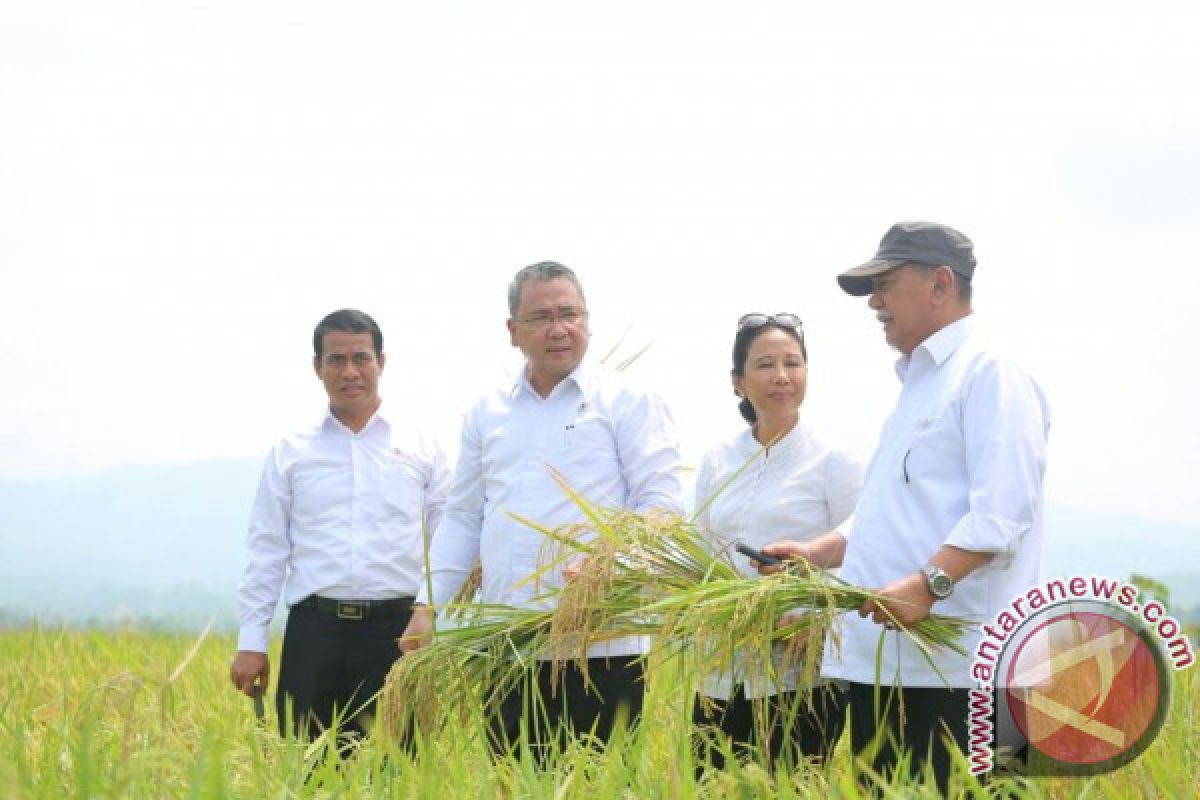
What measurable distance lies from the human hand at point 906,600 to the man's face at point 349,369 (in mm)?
2576

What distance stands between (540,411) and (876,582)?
1.35m

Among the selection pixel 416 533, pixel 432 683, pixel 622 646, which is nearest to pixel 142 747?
pixel 432 683

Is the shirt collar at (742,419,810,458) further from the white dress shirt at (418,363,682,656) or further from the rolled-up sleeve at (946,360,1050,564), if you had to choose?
the rolled-up sleeve at (946,360,1050,564)

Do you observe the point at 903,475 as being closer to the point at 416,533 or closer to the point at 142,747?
the point at 142,747

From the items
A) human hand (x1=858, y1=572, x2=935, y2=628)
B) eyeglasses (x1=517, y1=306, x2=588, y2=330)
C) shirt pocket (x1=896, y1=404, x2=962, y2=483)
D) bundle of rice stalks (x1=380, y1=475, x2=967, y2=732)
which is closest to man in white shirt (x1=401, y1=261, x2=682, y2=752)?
eyeglasses (x1=517, y1=306, x2=588, y2=330)

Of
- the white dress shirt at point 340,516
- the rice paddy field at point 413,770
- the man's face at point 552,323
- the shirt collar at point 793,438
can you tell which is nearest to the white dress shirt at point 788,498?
the shirt collar at point 793,438

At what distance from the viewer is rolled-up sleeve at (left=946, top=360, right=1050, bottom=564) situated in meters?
2.89

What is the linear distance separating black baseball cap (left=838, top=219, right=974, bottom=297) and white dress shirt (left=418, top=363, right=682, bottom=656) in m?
1.00

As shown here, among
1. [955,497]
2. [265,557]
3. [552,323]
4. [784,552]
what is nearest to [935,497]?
[955,497]

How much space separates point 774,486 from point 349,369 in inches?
72.8

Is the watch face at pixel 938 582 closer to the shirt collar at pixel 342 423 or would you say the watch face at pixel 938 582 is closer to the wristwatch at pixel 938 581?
the wristwatch at pixel 938 581

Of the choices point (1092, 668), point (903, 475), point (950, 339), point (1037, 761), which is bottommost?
point (1037, 761)

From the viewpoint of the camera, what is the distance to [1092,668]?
300 cm

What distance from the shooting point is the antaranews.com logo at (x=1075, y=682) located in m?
2.97
